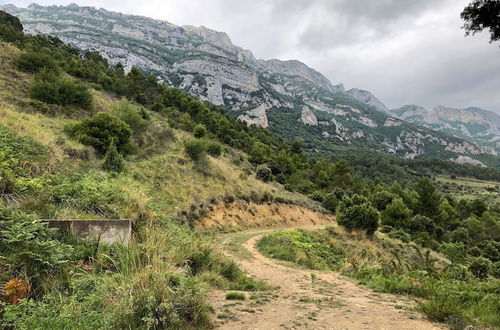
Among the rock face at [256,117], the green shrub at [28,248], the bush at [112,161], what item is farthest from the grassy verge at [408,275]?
the rock face at [256,117]

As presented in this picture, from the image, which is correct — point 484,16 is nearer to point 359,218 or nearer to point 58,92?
point 359,218

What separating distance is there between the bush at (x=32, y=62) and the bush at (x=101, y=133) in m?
11.7

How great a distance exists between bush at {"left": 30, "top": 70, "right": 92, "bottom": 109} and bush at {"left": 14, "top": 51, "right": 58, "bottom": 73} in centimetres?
250

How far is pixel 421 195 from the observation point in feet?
161

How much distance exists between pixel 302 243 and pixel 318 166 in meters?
39.1

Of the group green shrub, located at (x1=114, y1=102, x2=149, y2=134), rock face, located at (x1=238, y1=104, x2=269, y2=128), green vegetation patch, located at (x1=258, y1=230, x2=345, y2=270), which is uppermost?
rock face, located at (x1=238, y1=104, x2=269, y2=128)

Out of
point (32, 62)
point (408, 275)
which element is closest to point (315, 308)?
point (408, 275)

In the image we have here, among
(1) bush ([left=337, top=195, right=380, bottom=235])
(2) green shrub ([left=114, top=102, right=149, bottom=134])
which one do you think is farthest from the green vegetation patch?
(2) green shrub ([left=114, top=102, right=149, bottom=134])

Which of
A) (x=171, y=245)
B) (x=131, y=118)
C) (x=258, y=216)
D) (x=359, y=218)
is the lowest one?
(x=258, y=216)

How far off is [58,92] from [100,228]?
2372cm

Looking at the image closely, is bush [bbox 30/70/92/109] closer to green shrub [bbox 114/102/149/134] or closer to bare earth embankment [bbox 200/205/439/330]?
green shrub [bbox 114/102/149/134]

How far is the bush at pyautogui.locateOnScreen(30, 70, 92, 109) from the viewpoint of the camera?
2472cm

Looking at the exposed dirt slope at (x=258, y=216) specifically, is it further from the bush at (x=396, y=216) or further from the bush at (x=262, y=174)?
the bush at (x=262, y=174)

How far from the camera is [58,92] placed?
26.0 meters
